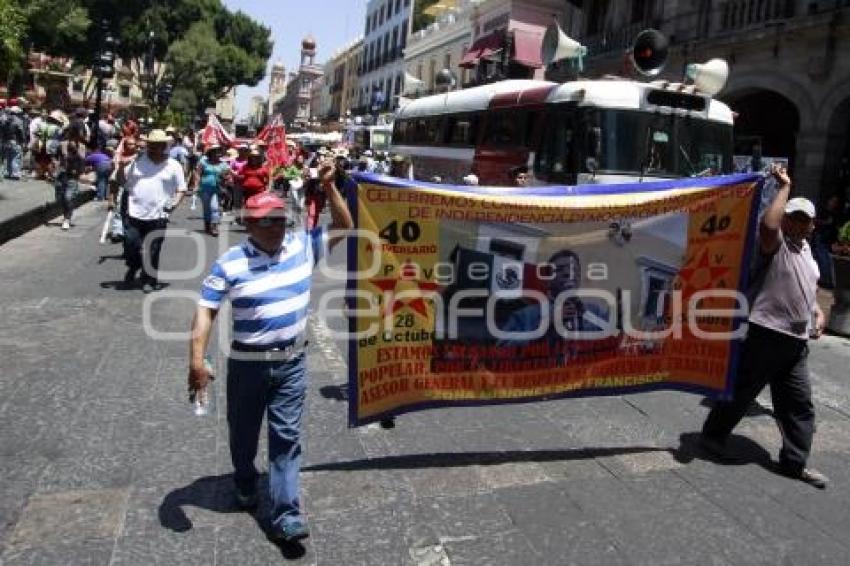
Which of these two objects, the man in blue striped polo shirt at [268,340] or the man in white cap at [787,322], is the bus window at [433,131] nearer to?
the man in white cap at [787,322]

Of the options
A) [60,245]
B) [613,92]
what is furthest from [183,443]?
[613,92]

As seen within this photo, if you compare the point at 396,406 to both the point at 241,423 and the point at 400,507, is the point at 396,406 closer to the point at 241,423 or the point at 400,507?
the point at 400,507

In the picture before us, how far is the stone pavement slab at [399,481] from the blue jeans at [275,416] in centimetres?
25

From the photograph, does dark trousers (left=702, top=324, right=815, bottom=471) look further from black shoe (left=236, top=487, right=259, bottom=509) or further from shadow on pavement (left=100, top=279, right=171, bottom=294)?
shadow on pavement (left=100, top=279, right=171, bottom=294)

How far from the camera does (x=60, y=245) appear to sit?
12156 millimetres

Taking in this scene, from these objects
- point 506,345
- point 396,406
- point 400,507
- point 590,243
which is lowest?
point 400,507

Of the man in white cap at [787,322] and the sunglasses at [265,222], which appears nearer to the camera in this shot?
the sunglasses at [265,222]

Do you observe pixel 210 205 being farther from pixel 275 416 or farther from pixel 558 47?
pixel 275 416

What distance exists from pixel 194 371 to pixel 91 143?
21777mm

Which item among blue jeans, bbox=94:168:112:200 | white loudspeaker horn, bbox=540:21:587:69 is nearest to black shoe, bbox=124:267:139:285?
white loudspeaker horn, bbox=540:21:587:69

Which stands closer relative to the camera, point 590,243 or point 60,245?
point 590,243

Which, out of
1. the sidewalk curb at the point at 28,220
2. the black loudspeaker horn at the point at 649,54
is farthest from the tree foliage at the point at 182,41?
the black loudspeaker horn at the point at 649,54

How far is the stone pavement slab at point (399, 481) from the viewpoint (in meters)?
3.78

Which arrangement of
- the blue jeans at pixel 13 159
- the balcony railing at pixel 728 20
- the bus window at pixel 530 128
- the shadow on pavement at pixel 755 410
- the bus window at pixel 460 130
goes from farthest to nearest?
the blue jeans at pixel 13 159, the balcony railing at pixel 728 20, the bus window at pixel 460 130, the bus window at pixel 530 128, the shadow on pavement at pixel 755 410
